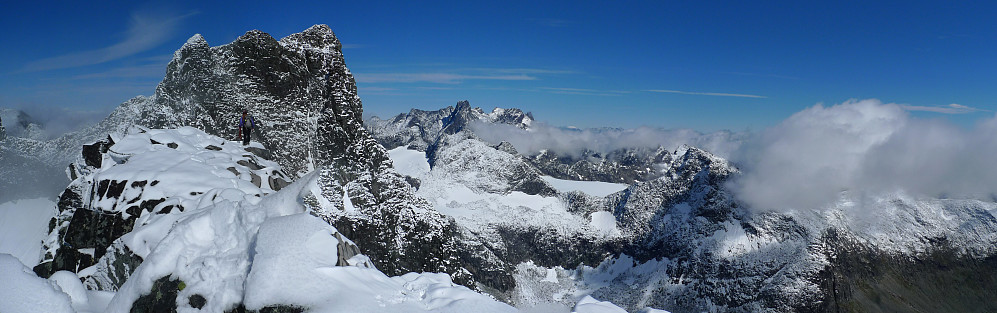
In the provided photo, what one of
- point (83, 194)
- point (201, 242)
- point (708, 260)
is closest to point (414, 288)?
point (201, 242)

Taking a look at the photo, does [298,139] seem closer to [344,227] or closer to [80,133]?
[344,227]

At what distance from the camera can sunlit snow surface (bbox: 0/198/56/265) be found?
3592 centimetres

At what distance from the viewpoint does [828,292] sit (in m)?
179

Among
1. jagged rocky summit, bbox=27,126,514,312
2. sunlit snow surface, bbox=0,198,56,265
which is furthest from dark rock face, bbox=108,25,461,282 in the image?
jagged rocky summit, bbox=27,126,514,312

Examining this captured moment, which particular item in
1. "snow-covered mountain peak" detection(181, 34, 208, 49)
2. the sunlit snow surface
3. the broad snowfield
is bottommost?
the sunlit snow surface

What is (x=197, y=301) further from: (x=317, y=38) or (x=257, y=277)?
(x=317, y=38)

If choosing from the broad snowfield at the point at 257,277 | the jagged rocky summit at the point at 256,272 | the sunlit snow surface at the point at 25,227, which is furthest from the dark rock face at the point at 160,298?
the sunlit snow surface at the point at 25,227

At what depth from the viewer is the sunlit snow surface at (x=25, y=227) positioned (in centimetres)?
3592

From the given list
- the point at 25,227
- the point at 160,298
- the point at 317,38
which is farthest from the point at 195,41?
the point at 160,298

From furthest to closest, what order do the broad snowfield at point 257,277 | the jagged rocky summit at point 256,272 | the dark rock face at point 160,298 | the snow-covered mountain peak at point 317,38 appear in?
the snow-covered mountain peak at point 317,38
the dark rock face at point 160,298
the jagged rocky summit at point 256,272
the broad snowfield at point 257,277

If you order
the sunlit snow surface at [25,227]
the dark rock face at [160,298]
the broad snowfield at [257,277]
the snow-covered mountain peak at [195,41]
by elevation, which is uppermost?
A: the snow-covered mountain peak at [195,41]

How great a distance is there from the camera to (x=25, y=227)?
4575 centimetres

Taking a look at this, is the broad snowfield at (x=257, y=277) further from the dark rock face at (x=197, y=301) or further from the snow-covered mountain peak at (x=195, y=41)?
the snow-covered mountain peak at (x=195, y=41)

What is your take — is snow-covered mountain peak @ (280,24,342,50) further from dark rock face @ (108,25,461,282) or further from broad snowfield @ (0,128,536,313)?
broad snowfield @ (0,128,536,313)
